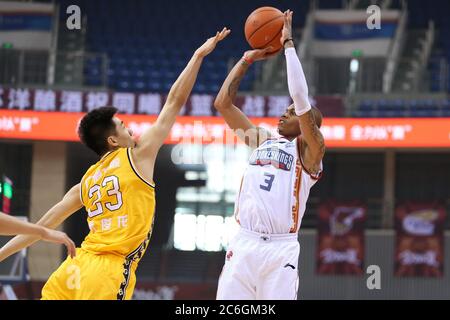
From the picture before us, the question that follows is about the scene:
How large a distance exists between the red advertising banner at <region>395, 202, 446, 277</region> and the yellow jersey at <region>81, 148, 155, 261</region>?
12539 millimetres

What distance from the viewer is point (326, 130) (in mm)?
17484

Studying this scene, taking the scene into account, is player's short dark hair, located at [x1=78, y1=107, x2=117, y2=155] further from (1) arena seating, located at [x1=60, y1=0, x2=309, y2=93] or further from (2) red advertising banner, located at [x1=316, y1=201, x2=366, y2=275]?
(1) arena seating, located at [x1=60, y1=0, x2=309, y2=93]

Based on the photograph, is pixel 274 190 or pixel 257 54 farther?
pixel 257 54

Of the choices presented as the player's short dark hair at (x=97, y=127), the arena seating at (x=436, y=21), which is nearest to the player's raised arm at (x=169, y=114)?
the player's short dark hair at (x=97, y=127)

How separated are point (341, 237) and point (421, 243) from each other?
59.8 inches

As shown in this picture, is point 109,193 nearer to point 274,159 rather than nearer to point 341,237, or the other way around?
point 274,159

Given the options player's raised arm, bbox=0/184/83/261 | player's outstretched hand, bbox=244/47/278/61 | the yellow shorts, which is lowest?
the yellow shorts

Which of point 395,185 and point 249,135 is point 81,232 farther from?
point 249,135

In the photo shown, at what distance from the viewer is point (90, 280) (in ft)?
16.6

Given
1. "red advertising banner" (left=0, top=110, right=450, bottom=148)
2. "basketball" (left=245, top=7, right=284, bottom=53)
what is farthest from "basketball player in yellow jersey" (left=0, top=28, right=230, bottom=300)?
"red advertising banner" (left=0, top=110, right=450, bottom=148)

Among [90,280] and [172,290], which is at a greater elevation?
[90,280]

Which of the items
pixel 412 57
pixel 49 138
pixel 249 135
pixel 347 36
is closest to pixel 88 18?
pixel 49 138

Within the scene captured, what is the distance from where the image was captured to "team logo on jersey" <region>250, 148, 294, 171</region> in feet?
19.1

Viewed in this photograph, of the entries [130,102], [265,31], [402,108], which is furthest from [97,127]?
[402,108]
